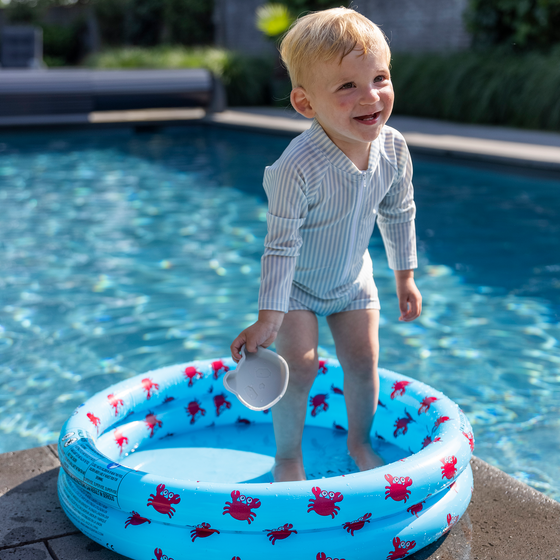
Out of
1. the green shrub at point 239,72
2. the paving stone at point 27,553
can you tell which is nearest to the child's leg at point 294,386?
the paving stone at point 27,553

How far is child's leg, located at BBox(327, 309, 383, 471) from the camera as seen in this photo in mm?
2303

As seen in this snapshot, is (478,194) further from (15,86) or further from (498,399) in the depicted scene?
(15,86)

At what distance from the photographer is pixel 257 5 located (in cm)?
2022

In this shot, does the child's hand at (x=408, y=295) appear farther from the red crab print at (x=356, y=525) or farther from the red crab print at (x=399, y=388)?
the red crab print at (x=356, y=525)

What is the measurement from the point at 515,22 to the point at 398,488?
38.4ft

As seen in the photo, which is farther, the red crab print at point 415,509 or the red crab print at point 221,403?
the red crab print at point 221,403

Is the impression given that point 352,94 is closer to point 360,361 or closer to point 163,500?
point 360,361

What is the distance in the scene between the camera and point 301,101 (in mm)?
2092

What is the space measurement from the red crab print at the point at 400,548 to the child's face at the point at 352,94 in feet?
3.52

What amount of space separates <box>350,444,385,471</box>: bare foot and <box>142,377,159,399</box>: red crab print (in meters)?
0.76

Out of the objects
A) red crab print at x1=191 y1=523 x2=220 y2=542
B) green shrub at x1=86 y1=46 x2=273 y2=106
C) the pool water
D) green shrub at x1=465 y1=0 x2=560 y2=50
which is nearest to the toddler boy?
red crab print at x1=191 y1=523 x2=220 y2=542

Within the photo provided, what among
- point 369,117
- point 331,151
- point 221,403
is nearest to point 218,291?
point 221,403

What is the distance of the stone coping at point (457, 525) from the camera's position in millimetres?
1938

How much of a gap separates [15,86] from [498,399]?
35.3 ft
